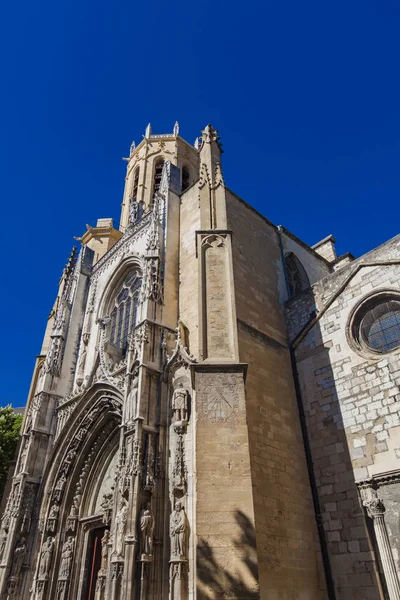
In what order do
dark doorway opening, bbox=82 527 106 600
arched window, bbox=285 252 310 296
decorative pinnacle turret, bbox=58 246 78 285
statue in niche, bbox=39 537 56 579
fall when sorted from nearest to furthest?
dark doorway opening, bbox=82 527 106 600
statue in niche, bbox=39 537 56 579
arched window, bbox=285 252 310 296
decorative pinnacle turret, bbox=58 246 78 285

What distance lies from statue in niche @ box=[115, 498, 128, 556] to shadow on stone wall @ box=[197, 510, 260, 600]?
1.65 metres

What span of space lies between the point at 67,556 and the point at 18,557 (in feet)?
4.05

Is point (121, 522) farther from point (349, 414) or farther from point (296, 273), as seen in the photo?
point (296, 273)

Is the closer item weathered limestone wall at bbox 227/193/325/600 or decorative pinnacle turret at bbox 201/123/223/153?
weathered limestone wall at bbox 227/193/325/600

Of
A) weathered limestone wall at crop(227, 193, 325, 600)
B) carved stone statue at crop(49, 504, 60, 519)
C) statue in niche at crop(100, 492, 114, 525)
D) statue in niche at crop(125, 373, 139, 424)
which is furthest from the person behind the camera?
carved stone statue at crop(49, 504, 60, 519)

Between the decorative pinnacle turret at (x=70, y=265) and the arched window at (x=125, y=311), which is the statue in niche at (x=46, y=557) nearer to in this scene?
A: the arched window at (x=125, y=311)

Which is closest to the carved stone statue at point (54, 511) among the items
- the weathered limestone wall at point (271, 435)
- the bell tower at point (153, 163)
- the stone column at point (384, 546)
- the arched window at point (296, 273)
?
the weathered limestone wall at point (271, 435)

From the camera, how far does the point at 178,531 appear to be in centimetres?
718

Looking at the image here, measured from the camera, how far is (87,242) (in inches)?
920

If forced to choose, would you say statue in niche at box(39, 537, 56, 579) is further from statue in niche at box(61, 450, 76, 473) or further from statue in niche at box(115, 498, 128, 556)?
statue in niche at box(115, 498, 128, 556)

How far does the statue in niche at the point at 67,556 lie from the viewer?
10.6 meters

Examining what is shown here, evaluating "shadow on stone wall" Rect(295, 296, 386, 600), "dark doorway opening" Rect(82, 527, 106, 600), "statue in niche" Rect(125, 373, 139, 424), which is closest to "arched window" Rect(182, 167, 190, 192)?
"shadow on stone wall" Rect(295, 296, 386, 600)

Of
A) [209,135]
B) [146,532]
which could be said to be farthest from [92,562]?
[209,135]

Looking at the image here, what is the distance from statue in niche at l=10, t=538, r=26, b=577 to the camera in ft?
35.3
